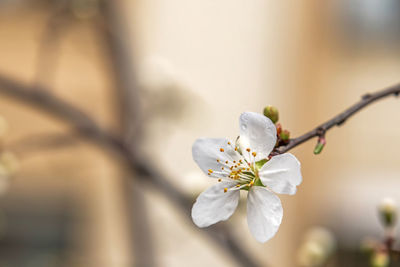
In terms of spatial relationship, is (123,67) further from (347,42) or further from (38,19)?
(347,42)

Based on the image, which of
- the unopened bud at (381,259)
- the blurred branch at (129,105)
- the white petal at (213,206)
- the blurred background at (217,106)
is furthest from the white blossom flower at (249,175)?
the blurred background at (217,106)

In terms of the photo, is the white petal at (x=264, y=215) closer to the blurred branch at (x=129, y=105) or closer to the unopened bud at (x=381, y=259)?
the unopened bud at (x=381, y=259)

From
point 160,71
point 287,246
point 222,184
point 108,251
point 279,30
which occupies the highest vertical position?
point 222,184

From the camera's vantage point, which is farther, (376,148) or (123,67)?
(376,148)

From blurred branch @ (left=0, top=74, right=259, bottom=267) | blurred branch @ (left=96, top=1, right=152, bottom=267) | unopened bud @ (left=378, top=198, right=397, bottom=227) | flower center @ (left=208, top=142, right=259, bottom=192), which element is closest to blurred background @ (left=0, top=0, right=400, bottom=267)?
blurred branch @ (left=96, top=1, right=152, bottom=267)

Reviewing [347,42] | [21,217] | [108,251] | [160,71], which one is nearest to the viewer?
[160,71]

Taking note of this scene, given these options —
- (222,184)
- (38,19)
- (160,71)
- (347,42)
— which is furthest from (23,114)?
(222,184)

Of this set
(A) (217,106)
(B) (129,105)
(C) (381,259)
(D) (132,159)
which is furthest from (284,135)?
(A) (217,106)
